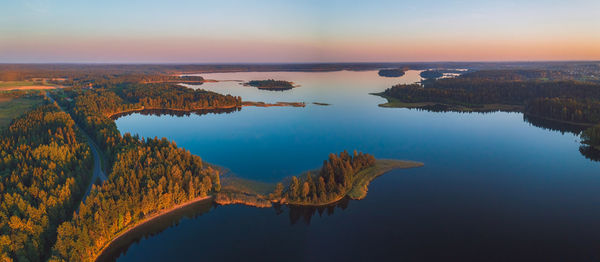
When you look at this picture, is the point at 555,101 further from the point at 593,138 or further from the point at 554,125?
the point at 593,138

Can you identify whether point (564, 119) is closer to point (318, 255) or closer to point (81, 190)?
point (318, 255)

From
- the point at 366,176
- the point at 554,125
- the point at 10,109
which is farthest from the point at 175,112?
the point at 554,125

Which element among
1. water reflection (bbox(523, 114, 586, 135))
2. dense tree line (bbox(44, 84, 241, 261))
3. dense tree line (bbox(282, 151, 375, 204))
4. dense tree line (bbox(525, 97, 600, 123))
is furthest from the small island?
dense tree line (bbox(525, 97, 600, 123))

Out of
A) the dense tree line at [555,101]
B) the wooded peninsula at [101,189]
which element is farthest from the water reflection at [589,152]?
the wooded peninsula at [101,189]

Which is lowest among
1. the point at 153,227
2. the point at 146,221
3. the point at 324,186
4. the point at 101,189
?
the point at 153,227

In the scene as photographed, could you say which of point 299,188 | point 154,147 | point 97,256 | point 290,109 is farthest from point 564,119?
point 97,256

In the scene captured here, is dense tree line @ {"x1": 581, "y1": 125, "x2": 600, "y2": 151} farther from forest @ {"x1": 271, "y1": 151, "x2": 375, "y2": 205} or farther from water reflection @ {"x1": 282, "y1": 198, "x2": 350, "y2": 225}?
water reflection @ {"x1": 282, "y1": 198, "x2": 350, "y2": 225}

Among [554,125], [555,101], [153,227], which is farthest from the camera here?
[555,101]
